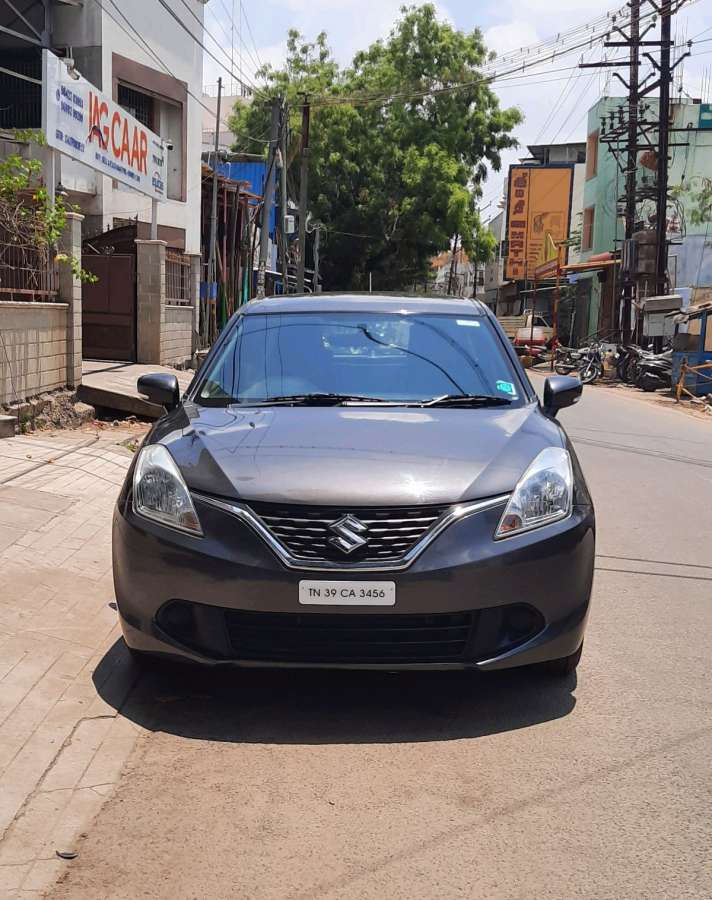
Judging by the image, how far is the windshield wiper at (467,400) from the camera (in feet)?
15.4

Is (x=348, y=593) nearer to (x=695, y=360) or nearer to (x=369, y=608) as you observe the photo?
(x=369, y=608)

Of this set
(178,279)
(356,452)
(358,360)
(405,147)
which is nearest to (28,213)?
(358,360)

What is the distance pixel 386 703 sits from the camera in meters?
4.06

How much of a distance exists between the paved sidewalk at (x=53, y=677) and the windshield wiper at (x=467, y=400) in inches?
70.0

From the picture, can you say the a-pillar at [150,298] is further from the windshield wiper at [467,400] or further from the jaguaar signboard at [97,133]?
the windshield wiper at [467,400]

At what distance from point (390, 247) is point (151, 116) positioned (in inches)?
895

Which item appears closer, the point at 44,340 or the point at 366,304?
the point at 366,304

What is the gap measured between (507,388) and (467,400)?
0.27m

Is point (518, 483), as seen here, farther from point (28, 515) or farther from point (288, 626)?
point (28, 515)

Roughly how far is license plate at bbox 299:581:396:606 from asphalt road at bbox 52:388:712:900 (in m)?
0.52

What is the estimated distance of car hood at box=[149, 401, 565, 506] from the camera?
12.1ft

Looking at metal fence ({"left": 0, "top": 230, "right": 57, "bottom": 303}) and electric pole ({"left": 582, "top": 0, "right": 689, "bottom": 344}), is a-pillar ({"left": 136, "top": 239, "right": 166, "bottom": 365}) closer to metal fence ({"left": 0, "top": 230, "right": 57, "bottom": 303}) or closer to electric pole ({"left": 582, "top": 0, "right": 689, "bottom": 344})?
metal fence ({"left": 0, "top": 230, "right": 57, "bottom": 303})

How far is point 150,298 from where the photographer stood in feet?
57.4

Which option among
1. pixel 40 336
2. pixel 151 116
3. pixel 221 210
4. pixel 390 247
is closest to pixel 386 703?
pixel 40 336
